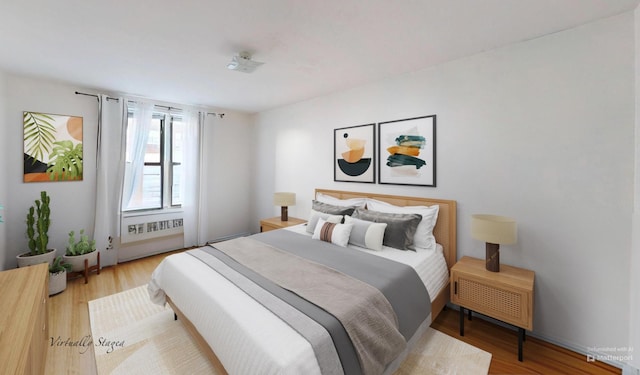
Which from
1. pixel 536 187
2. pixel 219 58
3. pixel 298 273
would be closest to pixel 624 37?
pixel 536 187

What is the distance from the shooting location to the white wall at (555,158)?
1796 mm

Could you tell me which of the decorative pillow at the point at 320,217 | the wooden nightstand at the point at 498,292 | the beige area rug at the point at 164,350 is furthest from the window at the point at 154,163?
the wooden nightstand at the point at 498,292

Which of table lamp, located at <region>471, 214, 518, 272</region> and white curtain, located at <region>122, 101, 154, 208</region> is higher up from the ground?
white curtain, located at <region>122, 101, 154, 208</region>

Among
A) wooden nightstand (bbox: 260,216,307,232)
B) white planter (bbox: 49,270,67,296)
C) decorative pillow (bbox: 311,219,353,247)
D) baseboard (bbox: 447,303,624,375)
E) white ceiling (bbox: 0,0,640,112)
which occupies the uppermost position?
white ceiling (bbox: 0,0,640,112)

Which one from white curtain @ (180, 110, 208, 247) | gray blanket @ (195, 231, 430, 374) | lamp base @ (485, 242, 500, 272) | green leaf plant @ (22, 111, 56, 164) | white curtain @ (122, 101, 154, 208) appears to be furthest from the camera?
white curtain @ (180, 110, 208, 247)

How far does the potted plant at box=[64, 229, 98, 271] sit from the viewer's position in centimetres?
313

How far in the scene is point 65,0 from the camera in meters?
1.61

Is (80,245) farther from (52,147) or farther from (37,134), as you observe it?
(37,134)

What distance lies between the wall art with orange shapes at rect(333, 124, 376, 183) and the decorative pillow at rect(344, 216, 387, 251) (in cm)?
79

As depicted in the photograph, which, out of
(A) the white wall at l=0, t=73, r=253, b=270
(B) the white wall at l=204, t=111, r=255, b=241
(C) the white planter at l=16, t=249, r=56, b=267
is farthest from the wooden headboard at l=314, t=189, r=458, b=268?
(C) the white planter at l=16, t=249, r=56, b=267

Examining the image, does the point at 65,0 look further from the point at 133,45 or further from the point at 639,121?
the point at 639,121

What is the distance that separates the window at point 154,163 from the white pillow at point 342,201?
2.51m

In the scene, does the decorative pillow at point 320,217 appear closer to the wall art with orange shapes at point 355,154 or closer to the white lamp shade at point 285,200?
the wall art with orange shapes at point 355,154

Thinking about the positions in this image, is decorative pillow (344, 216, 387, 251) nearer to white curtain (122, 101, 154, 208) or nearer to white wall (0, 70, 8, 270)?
white curtain (122, 101, 154, 208)
